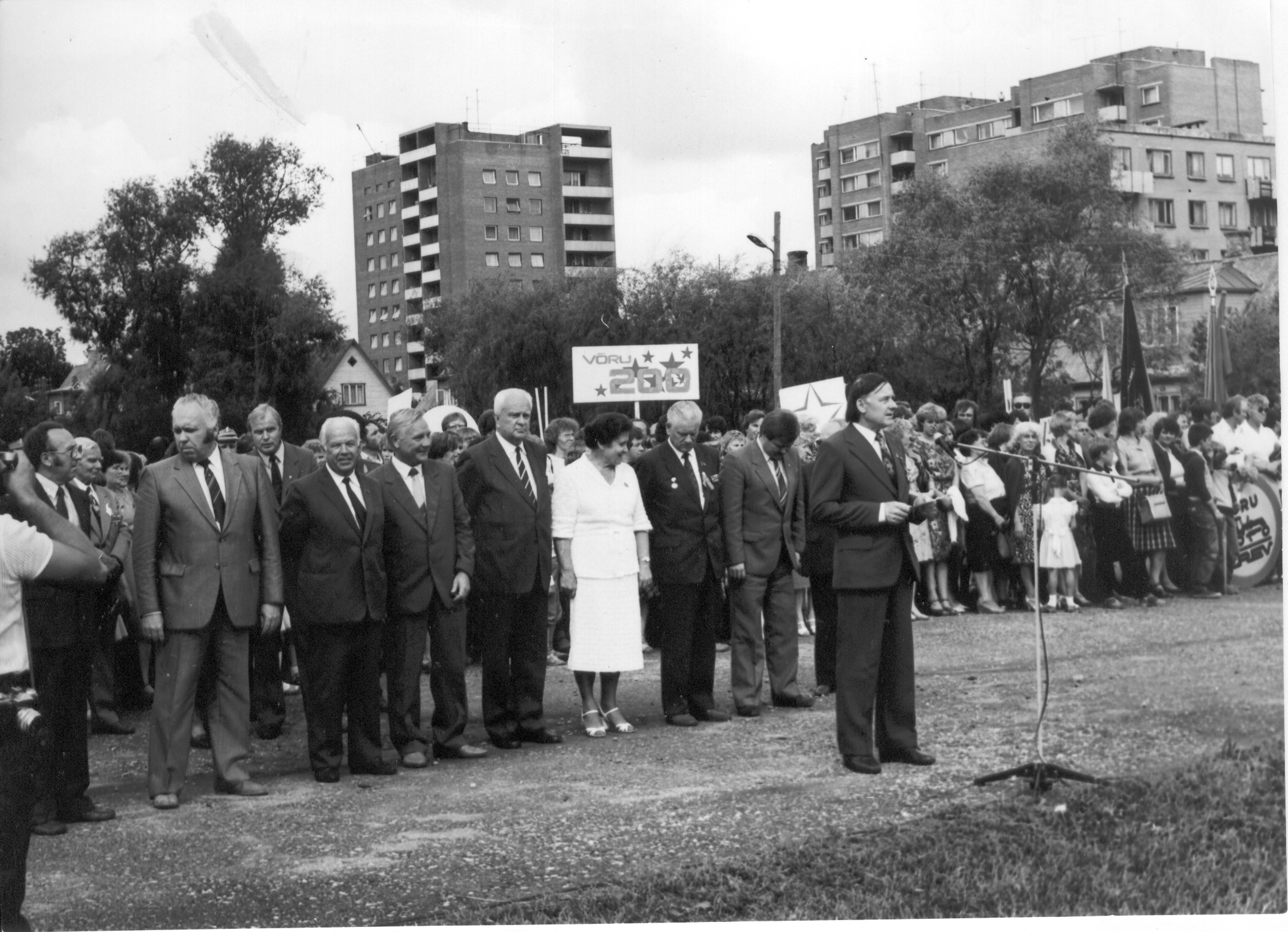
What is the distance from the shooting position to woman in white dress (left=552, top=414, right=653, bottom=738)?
8.48m

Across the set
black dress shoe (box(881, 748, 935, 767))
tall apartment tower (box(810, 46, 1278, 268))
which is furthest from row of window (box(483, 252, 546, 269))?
black dress shoe (box(881, 748, 935, 767))

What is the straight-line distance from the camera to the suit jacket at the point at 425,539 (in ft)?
25.6

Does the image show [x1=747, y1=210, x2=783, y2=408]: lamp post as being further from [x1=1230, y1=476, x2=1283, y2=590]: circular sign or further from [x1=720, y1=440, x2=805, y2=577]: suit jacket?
[x1=1230, y1=476, x2=1283, y2=590]: circular sign

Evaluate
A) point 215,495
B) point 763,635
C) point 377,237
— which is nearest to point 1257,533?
point 763,635

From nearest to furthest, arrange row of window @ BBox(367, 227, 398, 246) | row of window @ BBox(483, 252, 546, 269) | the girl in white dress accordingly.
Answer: the girl in white dress, row of window @ BBox(367, 227, 398, 246), row of window @ BBox(483, 252, 546, 269)

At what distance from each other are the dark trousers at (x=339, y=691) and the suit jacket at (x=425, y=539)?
0.96 ft

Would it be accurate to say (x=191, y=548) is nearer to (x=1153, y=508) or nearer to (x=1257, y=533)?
(x=1257, y=533)

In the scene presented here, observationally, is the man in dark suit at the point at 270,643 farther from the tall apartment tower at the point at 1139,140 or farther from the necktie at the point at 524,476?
the tall apartment tower at the point at 1139,140

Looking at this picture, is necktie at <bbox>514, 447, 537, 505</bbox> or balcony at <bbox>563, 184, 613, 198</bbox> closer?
necktie at <bbox>514, 447, 537, 505</bbox>

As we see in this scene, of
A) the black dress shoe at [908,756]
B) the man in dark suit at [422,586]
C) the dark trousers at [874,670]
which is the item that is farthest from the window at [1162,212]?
the man in dark suit at [422,586]

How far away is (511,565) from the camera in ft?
27.2

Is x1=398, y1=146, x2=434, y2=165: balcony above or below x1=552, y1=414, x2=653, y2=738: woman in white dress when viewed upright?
above

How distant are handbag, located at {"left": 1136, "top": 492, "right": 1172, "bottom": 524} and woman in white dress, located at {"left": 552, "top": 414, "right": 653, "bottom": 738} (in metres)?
5.20

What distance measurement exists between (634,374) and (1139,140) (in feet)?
19.8
